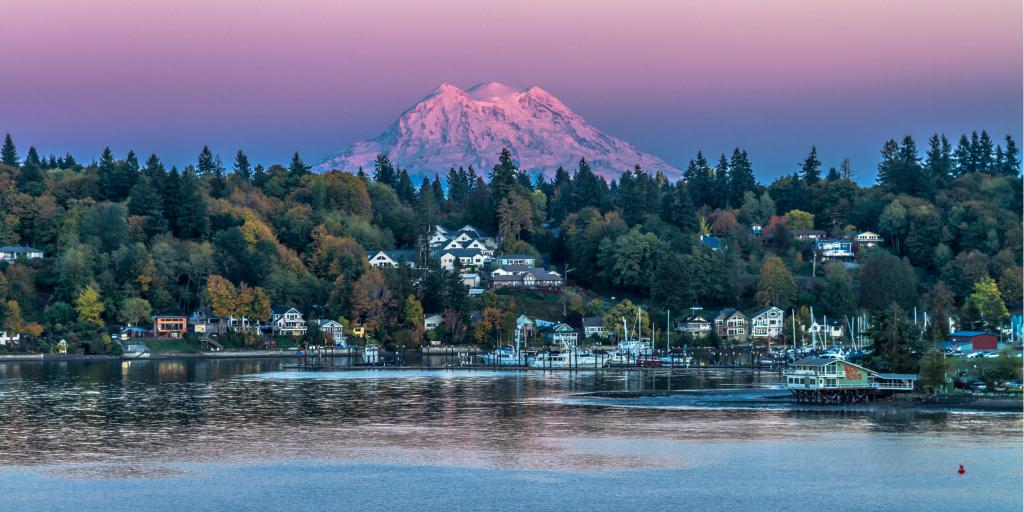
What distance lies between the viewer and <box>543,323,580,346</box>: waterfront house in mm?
123375

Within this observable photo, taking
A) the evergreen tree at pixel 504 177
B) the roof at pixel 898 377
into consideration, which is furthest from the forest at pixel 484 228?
the roof at pixel 898 377

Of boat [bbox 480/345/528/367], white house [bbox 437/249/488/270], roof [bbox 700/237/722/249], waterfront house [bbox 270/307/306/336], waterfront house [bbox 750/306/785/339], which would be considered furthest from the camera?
white house [bbox 437/249/488/270]

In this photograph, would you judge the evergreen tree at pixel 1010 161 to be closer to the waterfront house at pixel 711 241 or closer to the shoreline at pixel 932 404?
the waterfront house at pixel 711 241

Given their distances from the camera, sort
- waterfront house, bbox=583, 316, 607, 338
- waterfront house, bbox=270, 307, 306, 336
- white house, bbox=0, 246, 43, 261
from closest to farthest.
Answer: waterfront house, bbox=583, 316, 607, 338 → waterfront house, bbox=270, 307, 306, 336 → white house, bbox=0, 246, 43, 261

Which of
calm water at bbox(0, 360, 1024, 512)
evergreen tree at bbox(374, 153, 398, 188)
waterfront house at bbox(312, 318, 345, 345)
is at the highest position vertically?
evergreen tree at bbox(374, 153, 398, 188)

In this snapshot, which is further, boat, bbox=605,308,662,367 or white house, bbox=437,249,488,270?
white house, bbox=437,249,488,270

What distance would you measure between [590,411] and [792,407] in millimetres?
11008

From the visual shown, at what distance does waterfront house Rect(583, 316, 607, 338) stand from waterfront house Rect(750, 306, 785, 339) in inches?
633

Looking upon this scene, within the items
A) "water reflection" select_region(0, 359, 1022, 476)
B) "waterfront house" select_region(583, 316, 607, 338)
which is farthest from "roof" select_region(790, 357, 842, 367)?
"waterfront house" select_region(583, 316, 607, 338)

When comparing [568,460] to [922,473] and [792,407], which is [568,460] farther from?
[792,407]

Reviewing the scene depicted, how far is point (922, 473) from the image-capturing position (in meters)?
43.8

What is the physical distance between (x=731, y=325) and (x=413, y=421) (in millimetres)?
73960

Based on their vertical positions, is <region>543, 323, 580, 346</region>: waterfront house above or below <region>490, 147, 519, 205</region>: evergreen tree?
below

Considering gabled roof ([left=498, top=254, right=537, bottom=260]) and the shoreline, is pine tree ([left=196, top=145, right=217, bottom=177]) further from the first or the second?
the shoreline
